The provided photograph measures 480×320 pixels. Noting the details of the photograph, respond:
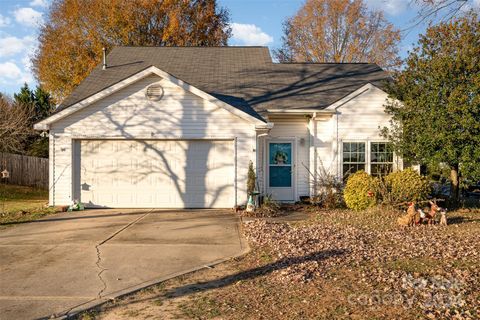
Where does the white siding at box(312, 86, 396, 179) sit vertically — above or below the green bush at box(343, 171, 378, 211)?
above

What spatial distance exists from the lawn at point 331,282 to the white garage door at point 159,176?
15.3ft

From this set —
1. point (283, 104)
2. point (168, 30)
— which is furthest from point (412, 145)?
point (168, 30)

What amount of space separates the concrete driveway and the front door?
10.6 ft

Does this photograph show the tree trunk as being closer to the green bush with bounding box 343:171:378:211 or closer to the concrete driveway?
the green bush with bounding box 343:171:378:211

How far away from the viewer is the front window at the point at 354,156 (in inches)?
568

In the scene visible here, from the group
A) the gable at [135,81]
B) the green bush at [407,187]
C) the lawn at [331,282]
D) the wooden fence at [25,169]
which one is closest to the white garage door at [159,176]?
the gable at [135,81]

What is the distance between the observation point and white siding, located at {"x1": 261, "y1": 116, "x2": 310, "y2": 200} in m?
14.8

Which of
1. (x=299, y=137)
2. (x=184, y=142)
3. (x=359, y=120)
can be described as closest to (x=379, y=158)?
(x=359, y=120)

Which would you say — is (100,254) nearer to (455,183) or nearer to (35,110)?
(455,183)

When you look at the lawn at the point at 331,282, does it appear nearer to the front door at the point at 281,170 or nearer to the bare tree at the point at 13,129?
the front door at the point at 281,170

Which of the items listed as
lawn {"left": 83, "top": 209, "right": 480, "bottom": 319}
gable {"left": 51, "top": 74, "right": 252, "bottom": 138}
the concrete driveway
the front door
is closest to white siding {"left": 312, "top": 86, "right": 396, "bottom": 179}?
the front door

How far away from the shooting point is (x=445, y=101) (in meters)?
12.5

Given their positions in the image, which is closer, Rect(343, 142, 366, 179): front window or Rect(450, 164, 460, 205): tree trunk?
Rect(450, 164, 460, 205): tree trunk

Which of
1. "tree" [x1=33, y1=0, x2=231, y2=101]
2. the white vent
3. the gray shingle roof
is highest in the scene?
"tree" [x1=33, y1=0, x2=231, y2=101]
